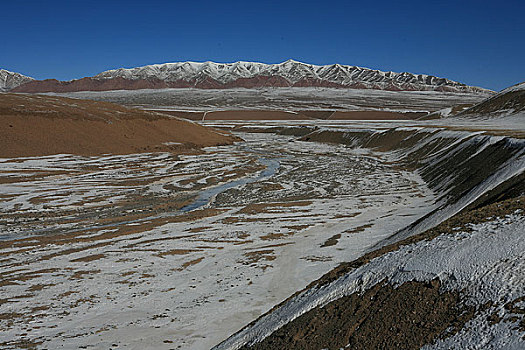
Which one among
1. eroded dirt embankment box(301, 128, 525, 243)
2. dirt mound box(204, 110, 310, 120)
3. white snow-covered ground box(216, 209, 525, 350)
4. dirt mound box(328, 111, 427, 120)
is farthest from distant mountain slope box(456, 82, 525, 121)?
white snow-covered ground box(216, 209, 525, 350)

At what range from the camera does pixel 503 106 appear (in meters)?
93.6

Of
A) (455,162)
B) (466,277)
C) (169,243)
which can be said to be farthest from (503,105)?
(466,277)

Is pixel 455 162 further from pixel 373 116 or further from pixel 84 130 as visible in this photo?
pixel 373 116

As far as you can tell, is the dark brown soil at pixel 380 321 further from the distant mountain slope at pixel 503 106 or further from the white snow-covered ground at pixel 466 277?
the distant mountain slope at pixel 503 106

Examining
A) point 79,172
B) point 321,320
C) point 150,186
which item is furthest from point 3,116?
point 321,320

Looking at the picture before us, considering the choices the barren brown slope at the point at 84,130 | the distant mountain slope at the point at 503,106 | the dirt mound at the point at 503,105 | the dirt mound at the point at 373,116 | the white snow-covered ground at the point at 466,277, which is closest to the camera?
the white snow-covered ground at the point at 466,277

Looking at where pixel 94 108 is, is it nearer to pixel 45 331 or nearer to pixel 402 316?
pixel 45 331

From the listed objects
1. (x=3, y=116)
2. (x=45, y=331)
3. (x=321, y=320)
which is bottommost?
(x=45, y=331)

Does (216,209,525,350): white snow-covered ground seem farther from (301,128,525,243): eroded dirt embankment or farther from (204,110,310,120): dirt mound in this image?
(204,110,310,120): dirt mound

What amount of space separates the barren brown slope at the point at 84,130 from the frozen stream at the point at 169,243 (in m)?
10.2

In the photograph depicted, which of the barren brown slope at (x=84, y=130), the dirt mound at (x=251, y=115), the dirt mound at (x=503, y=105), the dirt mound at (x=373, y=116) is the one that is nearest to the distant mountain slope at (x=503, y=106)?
the dirt mound at (x=503, y=105)

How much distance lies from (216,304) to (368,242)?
9241 millimetres

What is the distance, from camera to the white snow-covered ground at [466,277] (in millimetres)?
8031

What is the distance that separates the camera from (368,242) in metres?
21.0
